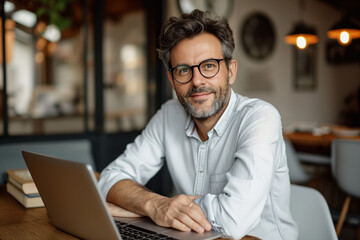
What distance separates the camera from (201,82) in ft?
4.78

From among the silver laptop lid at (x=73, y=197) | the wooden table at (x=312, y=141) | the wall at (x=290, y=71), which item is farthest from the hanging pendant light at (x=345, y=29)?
the silver laptop lid at (x=73, y=197)

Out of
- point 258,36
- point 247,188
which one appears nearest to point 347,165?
point 247,188

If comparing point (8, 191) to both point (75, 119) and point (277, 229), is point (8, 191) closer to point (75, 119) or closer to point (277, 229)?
point (277, 229)

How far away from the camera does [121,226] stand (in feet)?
3.66

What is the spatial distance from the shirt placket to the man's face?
13cm

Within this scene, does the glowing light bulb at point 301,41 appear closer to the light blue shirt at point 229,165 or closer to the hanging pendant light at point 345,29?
the hanging pendant light at point 345,29

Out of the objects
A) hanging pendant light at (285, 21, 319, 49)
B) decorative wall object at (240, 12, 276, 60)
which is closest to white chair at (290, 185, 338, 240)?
hanging pendant light at (285, 21, 319, 49)

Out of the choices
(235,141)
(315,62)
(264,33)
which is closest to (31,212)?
(235,141)

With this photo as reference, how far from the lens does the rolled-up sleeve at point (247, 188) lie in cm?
110

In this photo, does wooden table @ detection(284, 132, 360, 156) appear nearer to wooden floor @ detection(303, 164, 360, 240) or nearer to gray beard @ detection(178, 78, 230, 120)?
wooden floor @ detection(303, 164, 360, 240)

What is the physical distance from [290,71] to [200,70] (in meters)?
5.01

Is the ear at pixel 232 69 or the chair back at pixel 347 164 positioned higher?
the ear at pixel 232 69

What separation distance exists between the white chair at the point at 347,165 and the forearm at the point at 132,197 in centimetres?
201

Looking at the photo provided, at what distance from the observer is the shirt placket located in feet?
4.92
